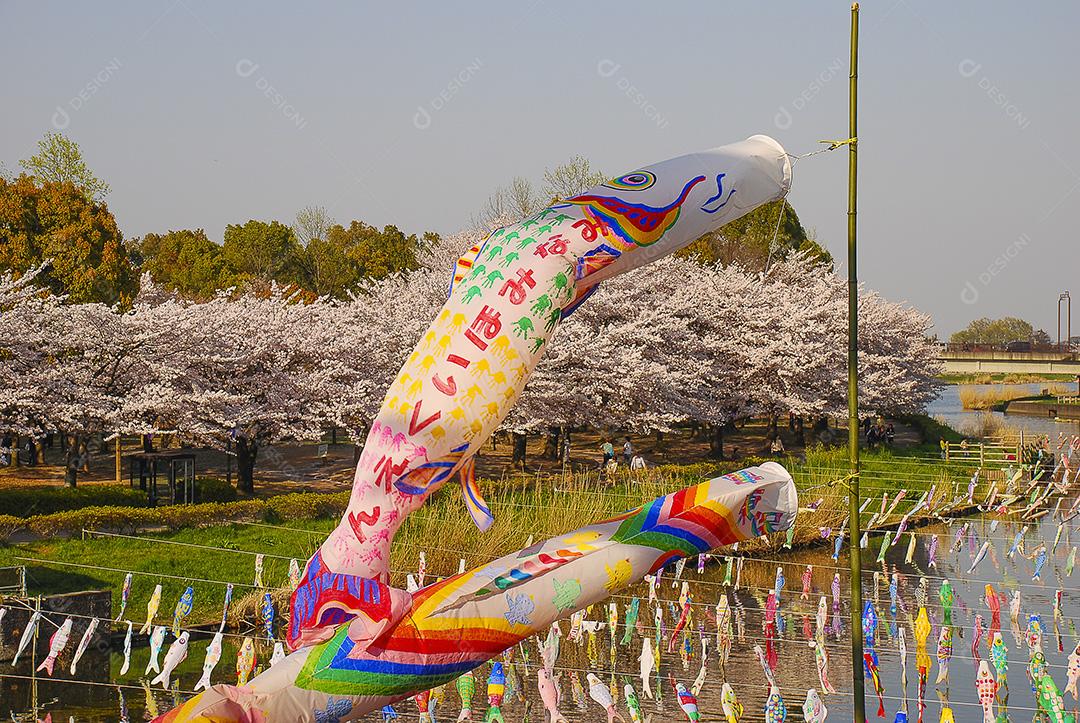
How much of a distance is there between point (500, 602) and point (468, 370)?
23.7 inches

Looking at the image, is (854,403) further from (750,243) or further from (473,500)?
(750,243)

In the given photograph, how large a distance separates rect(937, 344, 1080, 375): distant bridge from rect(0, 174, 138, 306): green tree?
5040 cm

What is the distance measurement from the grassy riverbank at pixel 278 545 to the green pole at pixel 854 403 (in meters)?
11.1

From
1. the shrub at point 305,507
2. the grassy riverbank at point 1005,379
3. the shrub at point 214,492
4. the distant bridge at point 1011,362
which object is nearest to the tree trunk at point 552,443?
the shrub at point 214,492

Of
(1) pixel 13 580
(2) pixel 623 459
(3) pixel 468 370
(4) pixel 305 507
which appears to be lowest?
(1) pixel 13 580

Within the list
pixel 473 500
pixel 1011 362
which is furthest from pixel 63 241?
pixel 1011 362

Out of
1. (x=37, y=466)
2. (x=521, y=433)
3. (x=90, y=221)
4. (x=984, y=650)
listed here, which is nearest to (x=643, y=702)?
(x=984, y=650)

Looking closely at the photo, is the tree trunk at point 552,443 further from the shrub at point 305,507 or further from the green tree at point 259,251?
the green tree at point 259,251

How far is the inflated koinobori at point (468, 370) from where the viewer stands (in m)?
2.49

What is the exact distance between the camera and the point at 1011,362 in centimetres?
7531

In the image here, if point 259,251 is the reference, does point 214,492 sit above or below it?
below

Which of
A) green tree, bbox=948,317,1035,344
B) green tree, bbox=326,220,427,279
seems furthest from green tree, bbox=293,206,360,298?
green tree, bbox=948,317,1035,344

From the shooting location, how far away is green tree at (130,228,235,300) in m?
59.3

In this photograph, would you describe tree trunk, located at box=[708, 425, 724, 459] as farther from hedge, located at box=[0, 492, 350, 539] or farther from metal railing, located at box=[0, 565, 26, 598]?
metal railing, located at box=[0, 565, 26, 598]
